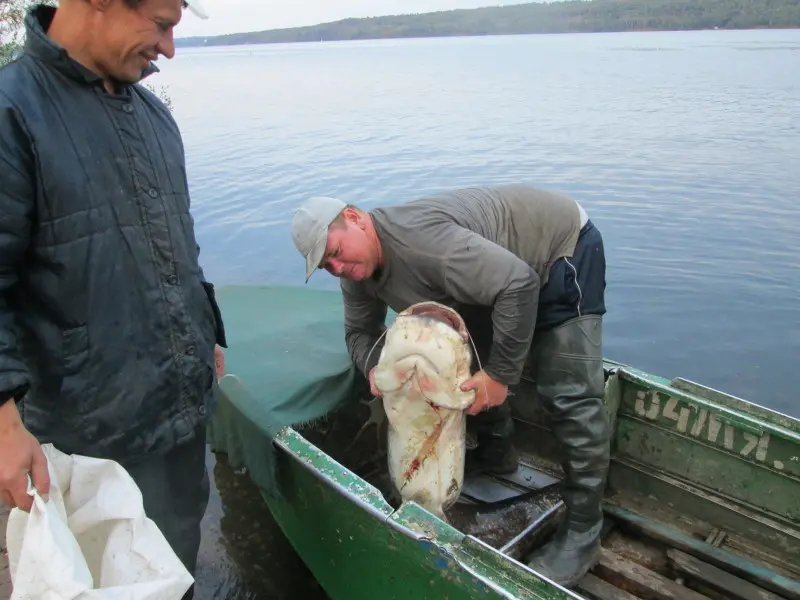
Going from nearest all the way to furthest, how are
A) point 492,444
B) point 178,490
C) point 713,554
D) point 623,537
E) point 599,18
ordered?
point 178,490 < point 713,554 < point 623,537 < point 492,444 < point 599,18

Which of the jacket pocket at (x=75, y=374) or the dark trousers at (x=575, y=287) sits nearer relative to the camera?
the jacket pocket at (x=75, y=374)

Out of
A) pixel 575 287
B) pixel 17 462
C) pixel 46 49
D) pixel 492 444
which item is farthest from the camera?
pixel 492 444

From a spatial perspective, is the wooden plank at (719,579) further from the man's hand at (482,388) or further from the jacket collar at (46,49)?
the jacket collar at (46,49)

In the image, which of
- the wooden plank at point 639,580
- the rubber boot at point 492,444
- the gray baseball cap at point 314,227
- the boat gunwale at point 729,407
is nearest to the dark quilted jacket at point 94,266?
the gray baseball cap at point 314,227

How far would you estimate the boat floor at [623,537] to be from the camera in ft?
10.3

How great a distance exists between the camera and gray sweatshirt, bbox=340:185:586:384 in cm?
274

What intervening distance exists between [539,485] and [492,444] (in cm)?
35

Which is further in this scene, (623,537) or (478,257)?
(623,537)

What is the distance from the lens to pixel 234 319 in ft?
14.1

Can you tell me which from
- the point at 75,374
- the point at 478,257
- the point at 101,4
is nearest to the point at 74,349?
the point at 75,374

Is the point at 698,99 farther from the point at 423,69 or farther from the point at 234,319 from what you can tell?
the point at 423,69

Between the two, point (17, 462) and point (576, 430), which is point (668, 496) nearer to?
point (576, 430)

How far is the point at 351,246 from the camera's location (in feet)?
9.31

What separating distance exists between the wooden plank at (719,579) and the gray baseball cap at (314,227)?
2.17 m
